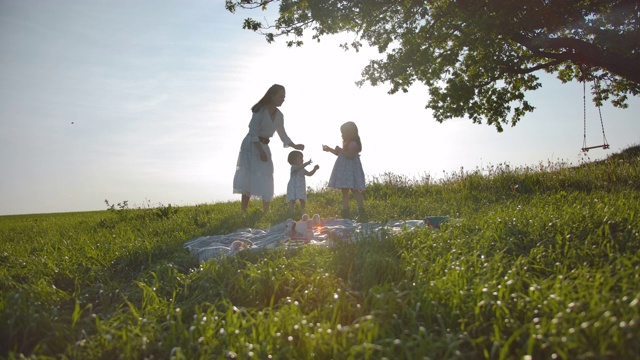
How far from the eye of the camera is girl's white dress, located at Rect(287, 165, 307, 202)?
11.1 m

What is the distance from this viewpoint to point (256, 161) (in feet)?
33.9

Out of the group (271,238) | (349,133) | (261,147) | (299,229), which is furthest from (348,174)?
(271,238)

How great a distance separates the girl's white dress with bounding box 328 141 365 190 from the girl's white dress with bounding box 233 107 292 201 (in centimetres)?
125

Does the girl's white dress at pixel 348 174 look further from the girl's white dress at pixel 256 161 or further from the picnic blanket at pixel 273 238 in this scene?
the picnic blanket at pixel 273 238

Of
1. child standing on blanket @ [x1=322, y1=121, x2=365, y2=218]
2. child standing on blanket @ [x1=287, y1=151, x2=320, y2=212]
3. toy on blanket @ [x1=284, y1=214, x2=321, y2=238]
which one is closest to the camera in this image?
toy on blanket @ [x1=284, y1=214, x2=321, y2=238]

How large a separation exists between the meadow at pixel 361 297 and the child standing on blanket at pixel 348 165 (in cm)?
400

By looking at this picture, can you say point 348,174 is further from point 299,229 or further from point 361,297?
point 361,297

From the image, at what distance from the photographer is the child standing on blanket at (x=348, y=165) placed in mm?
10203

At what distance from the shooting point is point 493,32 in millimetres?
10938

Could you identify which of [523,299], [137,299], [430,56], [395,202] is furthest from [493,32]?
[137,299]

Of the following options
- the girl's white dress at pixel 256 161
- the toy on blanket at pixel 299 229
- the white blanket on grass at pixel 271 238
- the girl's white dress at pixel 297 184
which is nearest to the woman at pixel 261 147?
the girl's white dress at pixel 256 161

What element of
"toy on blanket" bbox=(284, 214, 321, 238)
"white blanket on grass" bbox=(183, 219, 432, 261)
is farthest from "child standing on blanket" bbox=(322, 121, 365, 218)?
"toy on blanket" bbox=(284, 214, 321, 238)

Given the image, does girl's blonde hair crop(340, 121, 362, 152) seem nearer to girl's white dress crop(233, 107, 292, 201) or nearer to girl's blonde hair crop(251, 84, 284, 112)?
girl's white dress crop(233, 107, 292, 201)

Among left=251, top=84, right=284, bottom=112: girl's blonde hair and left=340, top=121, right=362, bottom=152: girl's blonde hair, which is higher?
left=251, top=84, right=284, bottom=112: girl's blonde hair
